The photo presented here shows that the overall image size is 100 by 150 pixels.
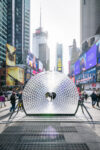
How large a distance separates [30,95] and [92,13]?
169 meters

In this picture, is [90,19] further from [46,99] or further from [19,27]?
[46,99]

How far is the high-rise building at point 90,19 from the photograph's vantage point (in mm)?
→ 150750

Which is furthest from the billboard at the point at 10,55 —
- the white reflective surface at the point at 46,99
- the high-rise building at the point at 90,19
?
the high-rise building at the point at 90,19

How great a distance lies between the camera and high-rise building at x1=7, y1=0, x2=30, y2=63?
10349 cm

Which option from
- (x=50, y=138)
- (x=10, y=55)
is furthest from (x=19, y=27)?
A: (x=50, y=138)

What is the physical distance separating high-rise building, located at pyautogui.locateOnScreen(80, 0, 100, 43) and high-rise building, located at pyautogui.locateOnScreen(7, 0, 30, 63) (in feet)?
217

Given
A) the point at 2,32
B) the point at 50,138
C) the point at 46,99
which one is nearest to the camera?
the point at 50,138

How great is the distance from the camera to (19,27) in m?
115

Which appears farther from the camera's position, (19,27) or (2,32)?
(19,27)

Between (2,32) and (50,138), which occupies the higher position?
(2,32)

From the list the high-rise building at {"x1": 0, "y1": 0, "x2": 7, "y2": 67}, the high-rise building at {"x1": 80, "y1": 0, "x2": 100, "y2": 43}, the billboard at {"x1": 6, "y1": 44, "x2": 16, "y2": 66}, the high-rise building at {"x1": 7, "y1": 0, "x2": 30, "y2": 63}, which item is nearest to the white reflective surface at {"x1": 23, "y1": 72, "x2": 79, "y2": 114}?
the billboard at {"x1": 6, "y1": 44, "x2": 16, "y2": 66}

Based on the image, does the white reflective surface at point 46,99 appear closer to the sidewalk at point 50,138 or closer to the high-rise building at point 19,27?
the sidewalk at point 50,138

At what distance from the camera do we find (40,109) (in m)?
10.7

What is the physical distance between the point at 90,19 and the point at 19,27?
85.7 m
